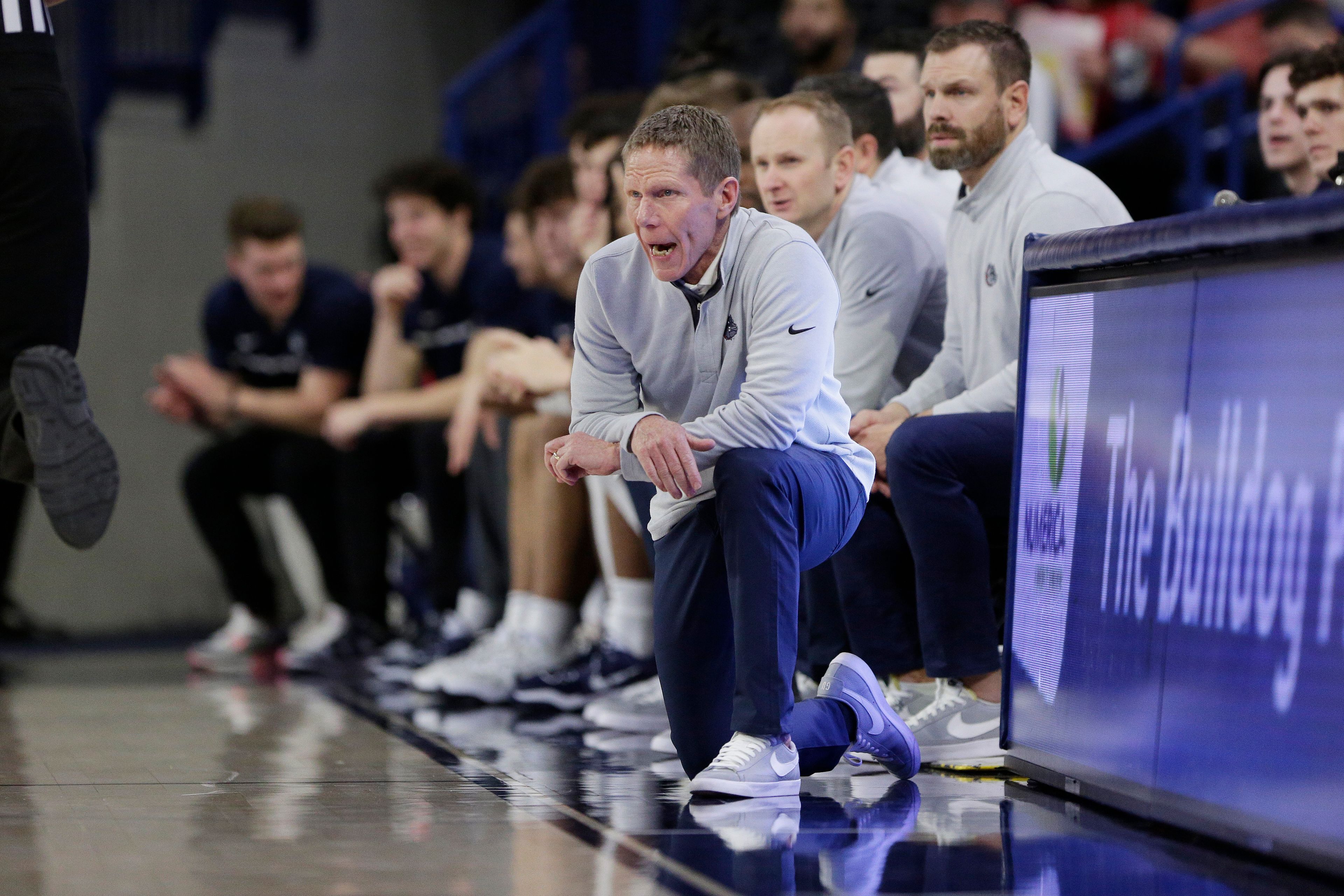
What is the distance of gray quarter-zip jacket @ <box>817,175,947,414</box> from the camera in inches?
136

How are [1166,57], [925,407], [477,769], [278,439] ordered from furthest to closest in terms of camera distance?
[1166,57], [278,439], [925,407], [477,769]

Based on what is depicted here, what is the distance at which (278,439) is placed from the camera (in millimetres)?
6285

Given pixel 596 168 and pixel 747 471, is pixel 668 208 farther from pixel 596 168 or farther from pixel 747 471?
pixel 596 168

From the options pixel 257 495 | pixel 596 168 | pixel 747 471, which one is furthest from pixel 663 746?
pixel 257 495

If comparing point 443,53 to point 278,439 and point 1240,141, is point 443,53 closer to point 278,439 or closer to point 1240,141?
point 278,439

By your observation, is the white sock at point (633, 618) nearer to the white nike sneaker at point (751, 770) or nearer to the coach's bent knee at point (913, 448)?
the coach's bent knee at point (913, 448)

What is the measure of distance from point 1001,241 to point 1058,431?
1.99 feet

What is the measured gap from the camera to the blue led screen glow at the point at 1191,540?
205cm

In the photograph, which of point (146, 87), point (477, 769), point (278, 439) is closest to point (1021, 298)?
point (477, 769)

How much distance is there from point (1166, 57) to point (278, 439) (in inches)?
154

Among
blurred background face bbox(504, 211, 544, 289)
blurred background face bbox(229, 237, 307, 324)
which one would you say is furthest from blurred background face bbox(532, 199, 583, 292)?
blurred background face bbox(229, 237, 307, 324)

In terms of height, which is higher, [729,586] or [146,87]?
[146,87]

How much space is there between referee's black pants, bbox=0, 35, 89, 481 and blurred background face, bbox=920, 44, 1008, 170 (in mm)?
1690

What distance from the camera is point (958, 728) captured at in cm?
309
